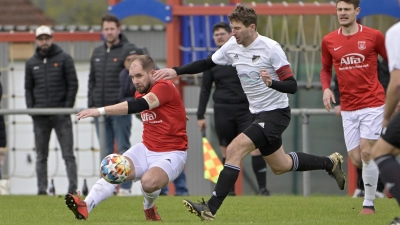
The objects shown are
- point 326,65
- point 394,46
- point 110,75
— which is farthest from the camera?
point 110,75

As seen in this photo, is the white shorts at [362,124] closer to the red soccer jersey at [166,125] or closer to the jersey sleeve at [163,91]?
the red soccer jersey at [166,125]

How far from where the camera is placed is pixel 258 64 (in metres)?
9.27

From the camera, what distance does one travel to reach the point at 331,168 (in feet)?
33.8

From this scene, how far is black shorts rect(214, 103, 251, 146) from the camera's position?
1250 centimetres

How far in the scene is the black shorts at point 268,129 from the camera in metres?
9.12

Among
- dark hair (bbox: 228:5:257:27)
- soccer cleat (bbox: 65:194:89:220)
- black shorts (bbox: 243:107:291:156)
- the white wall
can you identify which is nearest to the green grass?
soccer cleat (bbox: 65:194:89:220)

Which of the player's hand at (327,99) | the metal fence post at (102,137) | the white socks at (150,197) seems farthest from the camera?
the metal fence post at (102,137)

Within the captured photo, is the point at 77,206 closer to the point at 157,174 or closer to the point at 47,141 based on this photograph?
the point at 157,174

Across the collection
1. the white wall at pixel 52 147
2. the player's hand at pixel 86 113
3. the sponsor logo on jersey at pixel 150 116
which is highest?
the player's hand at pixel 86 113

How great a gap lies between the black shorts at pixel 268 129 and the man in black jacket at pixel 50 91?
4.53 meters

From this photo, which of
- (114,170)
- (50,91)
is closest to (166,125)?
(114,170)

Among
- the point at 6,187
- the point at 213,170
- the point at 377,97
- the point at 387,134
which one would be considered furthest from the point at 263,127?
the point at 6,187

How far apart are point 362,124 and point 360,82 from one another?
437 millimetres

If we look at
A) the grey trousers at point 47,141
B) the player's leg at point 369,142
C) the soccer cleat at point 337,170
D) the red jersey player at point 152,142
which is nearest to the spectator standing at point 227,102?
the grey trousers at point 47,141
